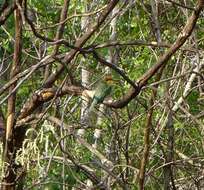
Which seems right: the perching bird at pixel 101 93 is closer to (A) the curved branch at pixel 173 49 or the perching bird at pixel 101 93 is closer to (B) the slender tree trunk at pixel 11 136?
(A) the curved branch at pixel 173 49

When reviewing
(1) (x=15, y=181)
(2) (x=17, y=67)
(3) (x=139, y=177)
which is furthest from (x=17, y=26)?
(3) (x=139, y=177)

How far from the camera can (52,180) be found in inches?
87.9

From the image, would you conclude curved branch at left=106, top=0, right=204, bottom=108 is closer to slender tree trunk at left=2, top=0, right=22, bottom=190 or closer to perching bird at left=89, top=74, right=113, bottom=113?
perching bird at left=89, top=74, right=113, bottom=113

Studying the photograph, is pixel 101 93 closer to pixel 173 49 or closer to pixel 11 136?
pixel 173 49

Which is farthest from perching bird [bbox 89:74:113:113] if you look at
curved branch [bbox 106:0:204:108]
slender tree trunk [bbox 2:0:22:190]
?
slender tree trunk [bbox 2:0:22:190]

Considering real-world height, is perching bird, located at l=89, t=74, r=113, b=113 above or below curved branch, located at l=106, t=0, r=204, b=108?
below

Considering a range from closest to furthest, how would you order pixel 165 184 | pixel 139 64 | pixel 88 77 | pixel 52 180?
pixel 52 180 < pixel 165 184 < pixel 139 64 < pixel 88 77

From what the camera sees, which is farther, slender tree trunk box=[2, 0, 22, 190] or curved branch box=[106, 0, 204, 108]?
slender tree trunk box=[2, 0, 22, 190]

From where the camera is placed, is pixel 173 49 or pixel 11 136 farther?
pixel 11 136

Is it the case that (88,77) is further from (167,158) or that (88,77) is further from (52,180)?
(52,180)

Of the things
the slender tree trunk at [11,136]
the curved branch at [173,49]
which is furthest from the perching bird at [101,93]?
the slender tree trunk at [11,136]

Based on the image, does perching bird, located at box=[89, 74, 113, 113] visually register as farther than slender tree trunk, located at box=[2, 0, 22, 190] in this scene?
No

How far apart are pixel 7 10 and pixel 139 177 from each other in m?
0.91

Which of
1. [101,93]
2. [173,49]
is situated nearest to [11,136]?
[101,93]
